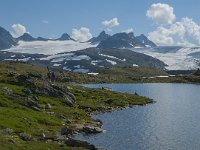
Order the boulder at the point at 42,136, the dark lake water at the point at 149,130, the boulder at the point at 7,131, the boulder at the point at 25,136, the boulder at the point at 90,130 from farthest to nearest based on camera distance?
the boulder at the point at 90,130
the dark lake water at the point at 149,130
the boulder at the point at 42,136
the boulder at the point at 7,131
the boulder at the point at 25,136

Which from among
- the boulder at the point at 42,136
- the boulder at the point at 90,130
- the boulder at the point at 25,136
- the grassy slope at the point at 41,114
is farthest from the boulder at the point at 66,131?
the boulder at the point at 25,136

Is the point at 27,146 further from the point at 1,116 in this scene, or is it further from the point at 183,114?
the point at 183,114

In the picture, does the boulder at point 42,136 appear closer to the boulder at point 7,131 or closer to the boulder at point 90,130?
the boulder at point 7,131

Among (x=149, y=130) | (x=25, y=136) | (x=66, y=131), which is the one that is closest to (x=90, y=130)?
(x=66, y=131)

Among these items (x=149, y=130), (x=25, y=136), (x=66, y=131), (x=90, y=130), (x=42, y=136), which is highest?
(x=25, y=136)

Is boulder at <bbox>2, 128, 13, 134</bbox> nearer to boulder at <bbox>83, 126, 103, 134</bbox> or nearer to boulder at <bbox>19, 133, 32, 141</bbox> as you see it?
boulder at <bbox>19, 133, 32, 141</bbox>

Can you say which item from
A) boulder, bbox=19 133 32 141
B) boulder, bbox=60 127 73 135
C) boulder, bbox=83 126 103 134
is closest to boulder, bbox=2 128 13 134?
boulder, bbox=19 133 32 141

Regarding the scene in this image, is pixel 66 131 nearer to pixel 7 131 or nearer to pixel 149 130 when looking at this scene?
pixel 7 131

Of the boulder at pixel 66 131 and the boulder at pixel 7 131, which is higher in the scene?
the boulder at pixel 7 131

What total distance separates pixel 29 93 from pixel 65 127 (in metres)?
38.4

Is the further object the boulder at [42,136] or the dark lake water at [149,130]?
the dark lake water at [149,130]

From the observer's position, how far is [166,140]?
78000 millimetres

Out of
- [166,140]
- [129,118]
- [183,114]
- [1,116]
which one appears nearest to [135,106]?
[183,114]

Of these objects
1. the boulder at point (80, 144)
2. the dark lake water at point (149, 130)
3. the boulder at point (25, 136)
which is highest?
the boulder at point (25, 136)
